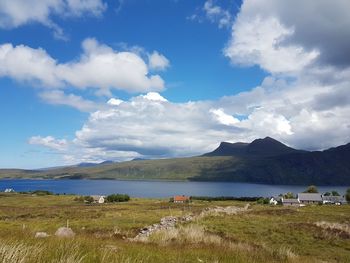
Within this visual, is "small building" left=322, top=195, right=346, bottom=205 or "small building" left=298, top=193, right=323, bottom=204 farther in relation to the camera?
"small building" left=298, top=193, right=323, bottom=204

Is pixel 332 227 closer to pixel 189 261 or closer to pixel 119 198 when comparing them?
pixel 189 261

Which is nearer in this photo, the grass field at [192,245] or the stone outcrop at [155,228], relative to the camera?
the grass field at [192,245]

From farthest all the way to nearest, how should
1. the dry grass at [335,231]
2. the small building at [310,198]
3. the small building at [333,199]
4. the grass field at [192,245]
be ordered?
the small building at [310,198] → the small building at [333,199] → the dry grass at [335,231] → the grass field at [192,245]

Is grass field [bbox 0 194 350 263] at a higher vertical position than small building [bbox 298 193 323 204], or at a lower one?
higher

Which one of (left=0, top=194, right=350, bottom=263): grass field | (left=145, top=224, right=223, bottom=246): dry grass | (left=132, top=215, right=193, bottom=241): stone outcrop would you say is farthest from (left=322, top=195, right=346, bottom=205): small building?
(left=145, top=224, right=223, bottom=246): dry grass

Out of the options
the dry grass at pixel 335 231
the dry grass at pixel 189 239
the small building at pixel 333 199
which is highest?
the dry grass at pixel 189 239

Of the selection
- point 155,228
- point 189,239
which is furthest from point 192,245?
point 155,228

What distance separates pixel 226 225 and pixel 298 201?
123 meters

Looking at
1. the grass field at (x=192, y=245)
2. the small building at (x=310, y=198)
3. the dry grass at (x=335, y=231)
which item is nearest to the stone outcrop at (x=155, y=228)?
the grass field at (x=192, y=245)

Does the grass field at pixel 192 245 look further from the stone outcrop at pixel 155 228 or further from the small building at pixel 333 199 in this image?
the small building at pixel 333 199

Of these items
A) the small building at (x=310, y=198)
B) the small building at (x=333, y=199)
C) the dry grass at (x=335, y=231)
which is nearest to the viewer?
the dry grass at (x=335, y=231)

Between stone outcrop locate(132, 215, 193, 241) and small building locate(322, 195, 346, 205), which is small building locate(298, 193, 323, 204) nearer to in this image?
small building locate(322, 195, 346, 205)

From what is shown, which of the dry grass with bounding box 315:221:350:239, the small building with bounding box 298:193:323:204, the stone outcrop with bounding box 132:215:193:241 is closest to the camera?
the stone outcrop with bounding box 132:215:193:241

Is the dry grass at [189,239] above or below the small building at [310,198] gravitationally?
above
